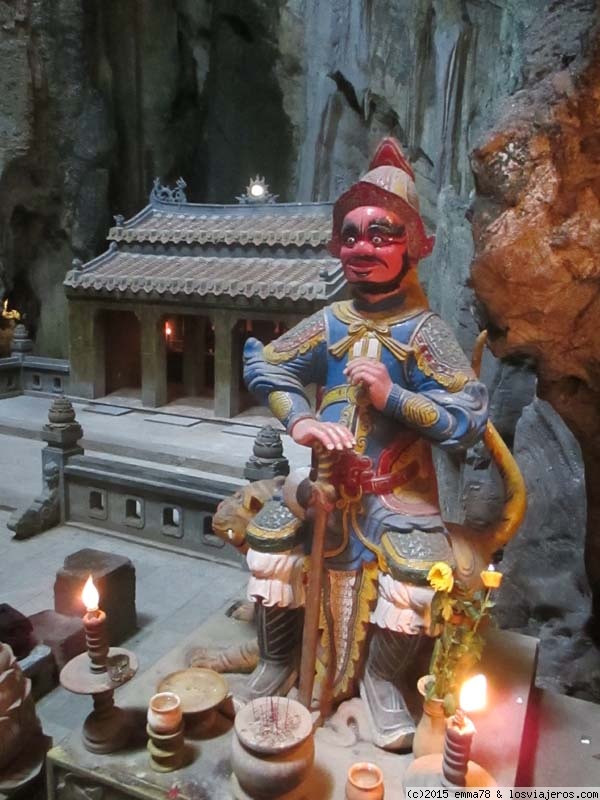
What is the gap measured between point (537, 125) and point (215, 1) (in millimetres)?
21414

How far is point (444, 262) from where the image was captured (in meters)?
12.4

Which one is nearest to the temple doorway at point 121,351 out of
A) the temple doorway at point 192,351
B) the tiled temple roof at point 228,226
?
the temple doorway at point 192,351

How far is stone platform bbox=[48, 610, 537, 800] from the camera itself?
10.1ft

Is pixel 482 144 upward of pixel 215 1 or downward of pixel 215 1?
downward

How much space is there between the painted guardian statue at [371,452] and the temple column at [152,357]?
32.5 feet

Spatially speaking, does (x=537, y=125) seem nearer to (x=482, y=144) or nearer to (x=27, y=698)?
(x=482, y=144)

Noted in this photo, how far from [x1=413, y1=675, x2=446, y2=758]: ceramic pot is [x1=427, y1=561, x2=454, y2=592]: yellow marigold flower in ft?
1.68

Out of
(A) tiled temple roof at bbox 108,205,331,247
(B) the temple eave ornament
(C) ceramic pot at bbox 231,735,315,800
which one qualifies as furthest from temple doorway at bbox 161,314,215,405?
(C) ceramic pot at bbox 231,735,315,800

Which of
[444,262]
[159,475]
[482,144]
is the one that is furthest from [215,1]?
[482,144]

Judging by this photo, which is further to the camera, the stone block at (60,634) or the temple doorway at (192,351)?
the temple doorway at (192,351)

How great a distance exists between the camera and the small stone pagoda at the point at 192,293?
11969mm

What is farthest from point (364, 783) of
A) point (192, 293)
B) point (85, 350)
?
point (85, 350)

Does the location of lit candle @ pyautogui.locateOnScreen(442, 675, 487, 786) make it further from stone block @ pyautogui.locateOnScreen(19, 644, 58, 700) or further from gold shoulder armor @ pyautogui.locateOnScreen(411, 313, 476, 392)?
stone block @ pyautogui.locateOnScreen(19, 644, 58, 700)

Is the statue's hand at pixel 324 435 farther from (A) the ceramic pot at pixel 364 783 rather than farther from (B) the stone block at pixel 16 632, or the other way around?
(B) the stone block at pixel 16 632
